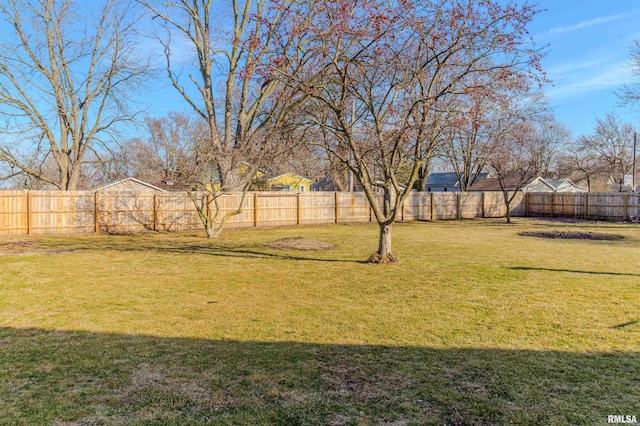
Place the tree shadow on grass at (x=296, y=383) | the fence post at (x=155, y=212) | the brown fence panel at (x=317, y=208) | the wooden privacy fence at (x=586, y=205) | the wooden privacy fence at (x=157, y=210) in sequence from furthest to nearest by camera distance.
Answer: the wooden privacy fence at (x=586, y=205) < the brown fence panel at (x=317, y=208) < the fence post at (x=155, y=212) < the wooden privacy fence at (x=157, y=210) < the tree shadow on grass at (x=296, y=383)

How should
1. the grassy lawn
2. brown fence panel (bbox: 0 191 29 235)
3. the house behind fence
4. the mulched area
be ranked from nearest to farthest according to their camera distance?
1. the grassy lawn
2. the mulched area
3. brown fence panel (bbox: 0 191 29 235)
4. the house behind fence

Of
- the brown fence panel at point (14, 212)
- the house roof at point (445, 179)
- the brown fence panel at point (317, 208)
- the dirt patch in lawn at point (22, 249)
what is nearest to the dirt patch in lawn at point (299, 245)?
the dirt patch in lawn at point (22, 249)

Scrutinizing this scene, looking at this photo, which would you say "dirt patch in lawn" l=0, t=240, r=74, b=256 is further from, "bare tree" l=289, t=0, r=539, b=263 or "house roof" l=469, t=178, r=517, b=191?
"house roof" l=469, t=178, r=517, b=191

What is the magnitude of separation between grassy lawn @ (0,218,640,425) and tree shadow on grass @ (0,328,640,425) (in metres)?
0.02

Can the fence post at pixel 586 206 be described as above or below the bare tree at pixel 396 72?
below

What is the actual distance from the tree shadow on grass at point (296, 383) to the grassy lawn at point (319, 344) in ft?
0.05

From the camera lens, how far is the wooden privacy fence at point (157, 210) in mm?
15547

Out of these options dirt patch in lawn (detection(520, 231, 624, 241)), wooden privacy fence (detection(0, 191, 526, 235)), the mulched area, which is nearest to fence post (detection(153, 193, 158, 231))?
wooden privacy fence (detection(0, 191, 526, 235))

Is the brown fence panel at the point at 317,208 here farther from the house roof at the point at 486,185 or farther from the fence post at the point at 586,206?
the house roof at the point at 486,185

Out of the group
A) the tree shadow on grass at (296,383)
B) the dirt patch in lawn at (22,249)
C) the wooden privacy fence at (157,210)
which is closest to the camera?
the tree shadow on grass at (296,383)

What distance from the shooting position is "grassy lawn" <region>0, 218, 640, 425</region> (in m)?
2.92

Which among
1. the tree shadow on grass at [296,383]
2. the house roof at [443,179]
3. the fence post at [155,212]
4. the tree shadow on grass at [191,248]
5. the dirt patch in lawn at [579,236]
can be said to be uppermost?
the house roof at [443,179]

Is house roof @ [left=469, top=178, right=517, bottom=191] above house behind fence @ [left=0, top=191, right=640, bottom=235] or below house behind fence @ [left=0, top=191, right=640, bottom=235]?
above

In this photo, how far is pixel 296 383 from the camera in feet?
10.9
